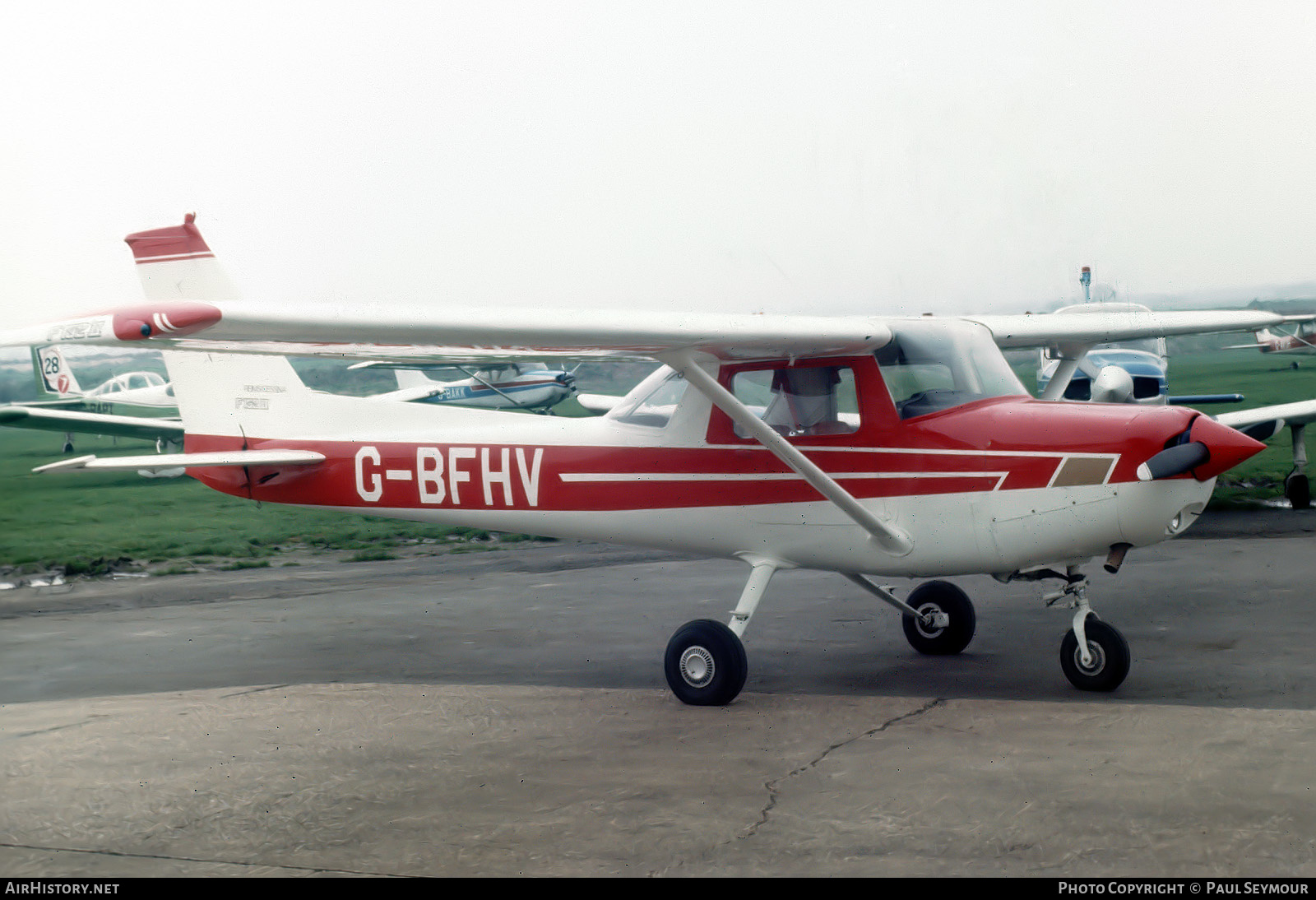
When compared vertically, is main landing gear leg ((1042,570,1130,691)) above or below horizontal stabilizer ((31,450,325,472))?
below

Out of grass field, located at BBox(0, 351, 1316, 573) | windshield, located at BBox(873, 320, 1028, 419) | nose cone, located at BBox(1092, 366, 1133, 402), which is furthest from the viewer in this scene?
grass field, located at BBox(0, 351, 1316, 573)

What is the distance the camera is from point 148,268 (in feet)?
26.1

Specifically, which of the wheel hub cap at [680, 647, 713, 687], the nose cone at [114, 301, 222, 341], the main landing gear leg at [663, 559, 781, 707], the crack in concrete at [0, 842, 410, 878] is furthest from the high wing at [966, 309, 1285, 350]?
the crack in concrete at [0, 842, 410, 878]

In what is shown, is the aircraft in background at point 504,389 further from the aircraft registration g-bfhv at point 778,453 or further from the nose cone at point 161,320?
the nose cone at point 161,320

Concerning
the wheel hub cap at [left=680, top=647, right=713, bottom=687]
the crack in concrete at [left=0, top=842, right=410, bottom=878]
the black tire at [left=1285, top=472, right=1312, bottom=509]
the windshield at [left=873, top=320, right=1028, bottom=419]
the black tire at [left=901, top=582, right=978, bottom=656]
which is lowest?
the black tire at [left=1285, top=472, right=1312, bottom=509]

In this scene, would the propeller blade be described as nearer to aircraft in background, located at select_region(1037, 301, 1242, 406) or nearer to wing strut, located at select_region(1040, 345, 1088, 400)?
wing strut, located at select_region(1040, 345, 1088, 400)

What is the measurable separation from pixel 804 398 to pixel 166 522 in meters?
12.9

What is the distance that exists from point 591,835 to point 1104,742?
220cm

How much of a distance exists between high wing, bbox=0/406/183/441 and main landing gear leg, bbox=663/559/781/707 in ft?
25.3

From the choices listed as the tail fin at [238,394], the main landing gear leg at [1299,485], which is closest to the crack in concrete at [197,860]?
the tail fin at [238,394]

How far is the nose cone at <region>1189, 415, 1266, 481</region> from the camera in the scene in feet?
16.2

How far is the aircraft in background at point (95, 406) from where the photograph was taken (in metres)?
12.2

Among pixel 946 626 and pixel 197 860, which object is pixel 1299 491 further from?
pixel 197 860

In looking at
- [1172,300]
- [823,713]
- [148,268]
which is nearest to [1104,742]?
[823,713]
